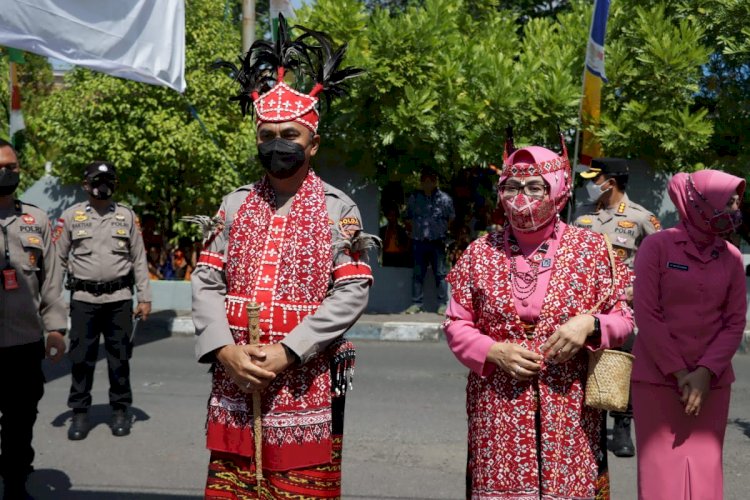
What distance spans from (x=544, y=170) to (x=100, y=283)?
4.15m

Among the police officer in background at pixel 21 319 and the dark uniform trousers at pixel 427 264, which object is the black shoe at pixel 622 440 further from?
the dark uniform trousers at pixel 427 264

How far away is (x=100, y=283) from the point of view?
701 centimetres

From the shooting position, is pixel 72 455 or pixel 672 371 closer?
pixel 672 371

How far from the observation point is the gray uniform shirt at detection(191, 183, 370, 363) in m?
3.70

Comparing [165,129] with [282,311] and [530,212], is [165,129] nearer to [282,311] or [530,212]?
[282,311]

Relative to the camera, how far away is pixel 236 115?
1734cm

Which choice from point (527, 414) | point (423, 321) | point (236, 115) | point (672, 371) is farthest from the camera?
point (236, 115)

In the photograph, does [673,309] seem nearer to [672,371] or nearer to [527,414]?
[672,371]

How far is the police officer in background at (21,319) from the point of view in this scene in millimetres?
5004

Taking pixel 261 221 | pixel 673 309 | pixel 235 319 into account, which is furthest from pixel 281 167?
pixel 673 309

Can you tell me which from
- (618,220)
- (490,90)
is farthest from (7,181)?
(490,90)

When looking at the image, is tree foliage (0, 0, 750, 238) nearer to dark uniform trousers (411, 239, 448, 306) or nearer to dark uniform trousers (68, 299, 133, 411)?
dark uniform trousers (411, 239, 448, 306)

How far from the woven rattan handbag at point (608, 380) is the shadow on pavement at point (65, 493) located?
2705mm

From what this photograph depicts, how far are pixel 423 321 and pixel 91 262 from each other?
617 cm
